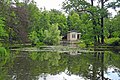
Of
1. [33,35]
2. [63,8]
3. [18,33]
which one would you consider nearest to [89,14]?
[63,8]

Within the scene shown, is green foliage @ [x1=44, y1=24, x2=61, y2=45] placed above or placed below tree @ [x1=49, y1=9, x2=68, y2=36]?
below

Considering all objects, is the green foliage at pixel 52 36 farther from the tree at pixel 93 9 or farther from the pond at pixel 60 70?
the pond at pixel 60 70

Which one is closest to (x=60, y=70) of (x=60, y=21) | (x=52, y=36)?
(x=52, y=36)

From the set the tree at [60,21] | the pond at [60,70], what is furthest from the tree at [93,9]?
the tree at [60,21]

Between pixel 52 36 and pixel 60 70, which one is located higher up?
pixel 52 36

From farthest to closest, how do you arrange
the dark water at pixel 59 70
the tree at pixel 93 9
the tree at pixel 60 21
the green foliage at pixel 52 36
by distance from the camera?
the tree at pixel 60 21 → the green foliage at pixel 52 36 → the tree at pixel 93 9 → the dark water at pixel 59 70

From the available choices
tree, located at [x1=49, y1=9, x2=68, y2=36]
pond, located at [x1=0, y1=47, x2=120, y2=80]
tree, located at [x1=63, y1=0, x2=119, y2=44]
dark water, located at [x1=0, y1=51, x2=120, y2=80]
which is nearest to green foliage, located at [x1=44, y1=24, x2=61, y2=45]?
tree, located at [x1=49, y1=9, x2=68, y2=36]

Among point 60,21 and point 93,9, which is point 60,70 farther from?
point 60,21

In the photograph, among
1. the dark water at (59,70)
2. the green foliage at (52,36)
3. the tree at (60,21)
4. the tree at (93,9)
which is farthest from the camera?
the tree at (60,21)

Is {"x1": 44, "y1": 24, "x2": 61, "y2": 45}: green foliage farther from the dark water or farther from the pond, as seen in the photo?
the dark water

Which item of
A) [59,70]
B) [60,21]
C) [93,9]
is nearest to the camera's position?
[59,70]

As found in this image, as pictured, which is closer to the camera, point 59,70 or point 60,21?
point 59,70

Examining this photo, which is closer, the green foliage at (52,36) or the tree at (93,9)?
the tree at (93,9)

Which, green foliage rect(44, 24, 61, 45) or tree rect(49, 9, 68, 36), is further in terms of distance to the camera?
tree rect(49, 9, 68, 36)
